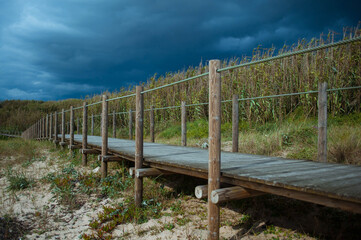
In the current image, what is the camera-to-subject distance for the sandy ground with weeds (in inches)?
125

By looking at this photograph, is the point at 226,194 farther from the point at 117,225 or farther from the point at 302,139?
the point at 302,139

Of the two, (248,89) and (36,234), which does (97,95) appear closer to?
(248,89)

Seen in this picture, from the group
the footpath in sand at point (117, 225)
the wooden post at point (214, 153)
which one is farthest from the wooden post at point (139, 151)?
the wooden post at point (214, 153)

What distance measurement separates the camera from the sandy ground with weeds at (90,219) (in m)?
3.17

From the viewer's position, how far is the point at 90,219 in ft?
13.4

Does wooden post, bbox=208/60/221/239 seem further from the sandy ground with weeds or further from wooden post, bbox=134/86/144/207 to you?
wooden post, bbox=134/86/144/207

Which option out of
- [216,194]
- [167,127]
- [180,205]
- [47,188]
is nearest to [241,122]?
[167,127]

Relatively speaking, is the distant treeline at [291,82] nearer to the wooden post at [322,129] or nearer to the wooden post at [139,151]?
the wooden post at [322,129]

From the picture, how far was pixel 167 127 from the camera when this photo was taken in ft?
38.0

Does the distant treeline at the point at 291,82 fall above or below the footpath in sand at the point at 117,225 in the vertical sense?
above

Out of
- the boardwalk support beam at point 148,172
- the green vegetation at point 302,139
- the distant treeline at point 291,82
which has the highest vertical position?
the distant treeline at point 291,82

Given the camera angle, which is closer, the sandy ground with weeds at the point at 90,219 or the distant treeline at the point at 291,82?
the sandy ground with weeds at the point at 90,219

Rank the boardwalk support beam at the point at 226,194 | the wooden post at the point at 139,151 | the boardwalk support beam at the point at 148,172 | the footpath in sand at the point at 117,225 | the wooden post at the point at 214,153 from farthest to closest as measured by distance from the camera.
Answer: the wooden post at the point at 139,151, the boardwalk support beam at the point at 148,172, the footpath in sand at the point at 117,225, the wooden post at the point at 214,153, the boardwalk support beam at the point at 226,194

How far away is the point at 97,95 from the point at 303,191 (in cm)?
1806
